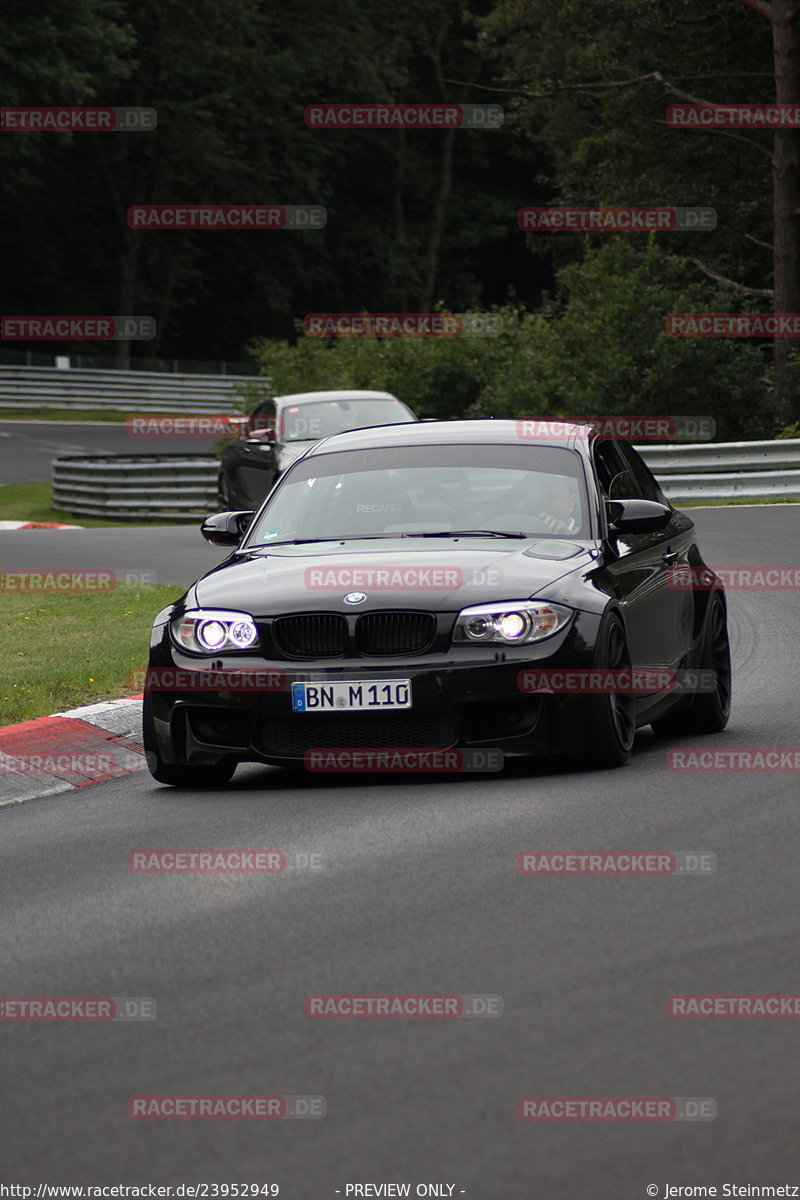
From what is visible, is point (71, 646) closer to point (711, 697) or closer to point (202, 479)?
point (711, 697)

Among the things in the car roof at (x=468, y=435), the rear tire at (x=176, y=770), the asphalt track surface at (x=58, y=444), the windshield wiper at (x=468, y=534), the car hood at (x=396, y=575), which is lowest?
the asphalt track surface at (x=58, y=444)

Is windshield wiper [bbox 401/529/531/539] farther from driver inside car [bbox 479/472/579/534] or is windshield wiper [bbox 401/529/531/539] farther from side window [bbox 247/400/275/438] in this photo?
side window [bbox 247/400/275/438]

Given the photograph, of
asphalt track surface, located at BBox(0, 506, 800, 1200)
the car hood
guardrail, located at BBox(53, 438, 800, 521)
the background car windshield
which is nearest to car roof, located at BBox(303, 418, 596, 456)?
the car hood

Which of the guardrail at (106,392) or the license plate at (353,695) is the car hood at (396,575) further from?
the guardrail at (106,392)

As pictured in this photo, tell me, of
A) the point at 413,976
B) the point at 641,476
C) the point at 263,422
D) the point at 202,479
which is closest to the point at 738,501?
the point at 263,422

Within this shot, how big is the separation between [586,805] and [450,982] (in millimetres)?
2501

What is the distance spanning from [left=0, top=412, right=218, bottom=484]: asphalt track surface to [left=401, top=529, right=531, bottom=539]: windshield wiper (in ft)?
101

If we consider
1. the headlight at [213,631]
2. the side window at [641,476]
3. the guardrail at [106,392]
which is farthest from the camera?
the guardrail at [106,392]

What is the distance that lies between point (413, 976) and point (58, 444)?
43286mm

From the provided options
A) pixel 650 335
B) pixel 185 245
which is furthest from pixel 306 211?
pixel 650 335

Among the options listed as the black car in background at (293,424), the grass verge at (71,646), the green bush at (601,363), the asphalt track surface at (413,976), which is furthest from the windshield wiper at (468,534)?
the green bush at (601,363)

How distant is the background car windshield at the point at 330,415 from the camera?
75.9 feet

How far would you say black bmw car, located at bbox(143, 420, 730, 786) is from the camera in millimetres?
8078

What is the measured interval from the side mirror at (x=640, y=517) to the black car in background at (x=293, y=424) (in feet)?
45.1
